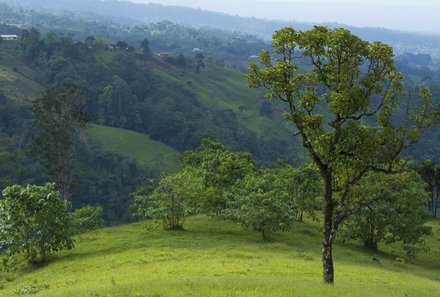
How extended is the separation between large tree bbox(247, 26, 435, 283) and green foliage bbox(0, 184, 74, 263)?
18657mm

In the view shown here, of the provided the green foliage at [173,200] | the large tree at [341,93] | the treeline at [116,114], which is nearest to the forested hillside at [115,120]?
the treeline at [116,114]

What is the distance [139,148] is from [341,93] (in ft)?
463

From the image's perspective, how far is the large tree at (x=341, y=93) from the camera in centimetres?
2062

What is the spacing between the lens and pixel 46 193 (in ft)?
110

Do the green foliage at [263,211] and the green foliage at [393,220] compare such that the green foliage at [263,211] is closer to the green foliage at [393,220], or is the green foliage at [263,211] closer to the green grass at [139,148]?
the green foliage at [393,220]

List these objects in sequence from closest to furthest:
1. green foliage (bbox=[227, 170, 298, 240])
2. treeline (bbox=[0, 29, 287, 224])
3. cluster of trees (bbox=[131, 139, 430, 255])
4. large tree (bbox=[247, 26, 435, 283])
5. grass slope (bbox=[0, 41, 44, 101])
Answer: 1. large tree (bbox=[247, 26, 435, 283])
2. green foliage (bbox=[227, 170, 298, 240])
3. cluster of trees (bbox=[131, 139, 430, 255])
4. treeline (bbox=[0, 29, 287, 224])
5. grass slope (bbox=[0, 41, 44, 101])

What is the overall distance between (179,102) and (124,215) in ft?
238

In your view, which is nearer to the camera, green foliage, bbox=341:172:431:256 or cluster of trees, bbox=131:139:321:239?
cluster of trees, bbox=131:139:321:239

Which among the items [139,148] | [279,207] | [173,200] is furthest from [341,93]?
[139,148]

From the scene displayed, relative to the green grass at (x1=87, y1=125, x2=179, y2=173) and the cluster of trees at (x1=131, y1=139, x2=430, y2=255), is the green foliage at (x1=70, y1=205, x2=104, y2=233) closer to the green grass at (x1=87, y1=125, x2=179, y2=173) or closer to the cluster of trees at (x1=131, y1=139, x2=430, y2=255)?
the cluster of trees at (x1=131, y1=139, x2=430, y2=255)

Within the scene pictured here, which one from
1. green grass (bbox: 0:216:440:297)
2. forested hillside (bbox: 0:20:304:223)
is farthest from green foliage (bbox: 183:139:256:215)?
forested hillside (bbox: 0:20:304:223)

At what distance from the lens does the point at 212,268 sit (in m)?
27.6

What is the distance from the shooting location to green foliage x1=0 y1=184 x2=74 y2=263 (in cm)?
3231

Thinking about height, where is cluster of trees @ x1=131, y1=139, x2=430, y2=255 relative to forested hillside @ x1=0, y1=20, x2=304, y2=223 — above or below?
above
